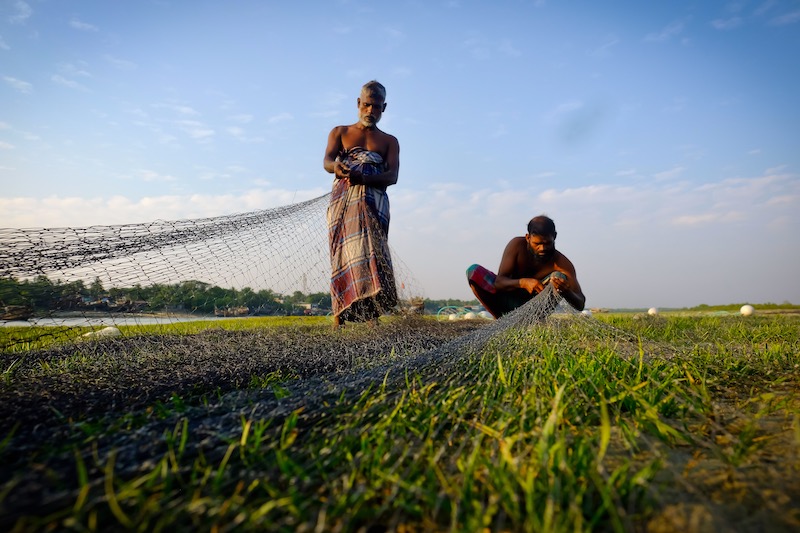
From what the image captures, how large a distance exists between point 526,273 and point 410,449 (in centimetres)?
441

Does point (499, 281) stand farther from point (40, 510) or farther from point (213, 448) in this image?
point (40, 510)

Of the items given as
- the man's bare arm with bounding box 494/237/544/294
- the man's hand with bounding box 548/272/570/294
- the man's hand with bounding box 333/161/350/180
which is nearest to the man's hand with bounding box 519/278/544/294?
the man's bare arm with bounding box 494/237/544/294

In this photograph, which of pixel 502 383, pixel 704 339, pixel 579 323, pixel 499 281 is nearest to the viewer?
pixel 502 383

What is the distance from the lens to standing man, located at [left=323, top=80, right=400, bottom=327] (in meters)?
4.92

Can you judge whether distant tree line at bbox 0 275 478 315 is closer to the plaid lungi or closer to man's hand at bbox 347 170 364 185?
the plaid lungi

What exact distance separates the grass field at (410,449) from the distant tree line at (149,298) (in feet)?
2.94

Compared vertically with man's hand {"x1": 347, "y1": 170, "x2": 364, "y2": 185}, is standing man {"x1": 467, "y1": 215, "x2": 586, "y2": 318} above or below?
below

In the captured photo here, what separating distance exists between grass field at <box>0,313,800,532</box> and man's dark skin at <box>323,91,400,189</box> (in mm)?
3369

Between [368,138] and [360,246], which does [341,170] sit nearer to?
[368,138]

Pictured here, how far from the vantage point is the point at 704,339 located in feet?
14.3

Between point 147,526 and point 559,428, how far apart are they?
1273mm

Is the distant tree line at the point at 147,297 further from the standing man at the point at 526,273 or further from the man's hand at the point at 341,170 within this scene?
the standing man at the point at 526,273

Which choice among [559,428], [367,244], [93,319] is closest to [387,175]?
[367,244]

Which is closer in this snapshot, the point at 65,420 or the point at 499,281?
the point at 65,420
